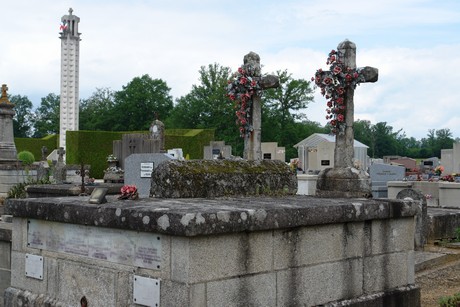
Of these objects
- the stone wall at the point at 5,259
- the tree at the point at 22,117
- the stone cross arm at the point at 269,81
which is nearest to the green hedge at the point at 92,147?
the stone cross arm at the point at 269,81

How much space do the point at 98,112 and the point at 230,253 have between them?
66.5 meters

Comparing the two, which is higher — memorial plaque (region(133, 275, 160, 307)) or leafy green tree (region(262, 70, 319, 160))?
leafy green tree (region(262, 70, 319, 160))

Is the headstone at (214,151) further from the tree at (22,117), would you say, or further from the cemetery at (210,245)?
the tree at (22,117)

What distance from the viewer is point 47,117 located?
3268 inches

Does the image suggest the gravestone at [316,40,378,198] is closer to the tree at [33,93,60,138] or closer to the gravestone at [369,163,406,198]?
the gravestone at [369,163,406,198]

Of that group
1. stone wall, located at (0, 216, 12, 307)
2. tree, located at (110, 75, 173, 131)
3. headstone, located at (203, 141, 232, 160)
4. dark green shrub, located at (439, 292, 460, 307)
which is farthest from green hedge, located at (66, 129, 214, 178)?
dark green shrub, located at (439, 292, 460, 307)

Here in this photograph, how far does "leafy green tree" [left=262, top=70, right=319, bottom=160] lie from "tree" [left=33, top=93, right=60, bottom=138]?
32.9m

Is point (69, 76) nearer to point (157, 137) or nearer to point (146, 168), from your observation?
point (157, 137)

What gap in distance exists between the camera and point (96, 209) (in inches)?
202

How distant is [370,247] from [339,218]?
2.18ft

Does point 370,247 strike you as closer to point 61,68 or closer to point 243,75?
point 243,75

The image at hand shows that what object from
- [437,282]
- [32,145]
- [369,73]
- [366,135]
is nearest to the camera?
[437,282]

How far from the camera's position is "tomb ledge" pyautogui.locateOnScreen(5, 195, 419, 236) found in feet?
14.7

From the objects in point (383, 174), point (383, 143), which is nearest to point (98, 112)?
point (383, 143)
